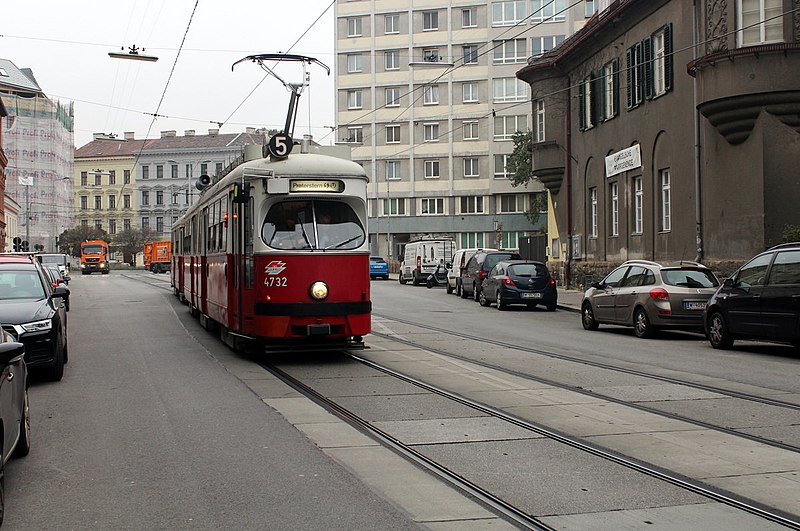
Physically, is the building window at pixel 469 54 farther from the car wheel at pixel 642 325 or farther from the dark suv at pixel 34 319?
the dark suv at pixel 34 319

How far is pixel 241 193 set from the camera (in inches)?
542

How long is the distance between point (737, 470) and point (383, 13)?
70515 millimetres

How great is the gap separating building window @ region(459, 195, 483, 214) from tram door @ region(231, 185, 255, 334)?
196 feet

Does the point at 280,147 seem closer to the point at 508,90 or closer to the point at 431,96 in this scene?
the point at 508,90

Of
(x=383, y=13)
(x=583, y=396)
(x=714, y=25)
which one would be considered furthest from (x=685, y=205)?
(x=383, y=13)

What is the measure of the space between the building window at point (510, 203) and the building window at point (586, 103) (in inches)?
1430

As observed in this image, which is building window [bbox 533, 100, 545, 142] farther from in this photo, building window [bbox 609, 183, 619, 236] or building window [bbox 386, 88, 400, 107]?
building window [bbox 386, 88, 400, 107]

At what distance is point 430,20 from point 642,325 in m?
58.3

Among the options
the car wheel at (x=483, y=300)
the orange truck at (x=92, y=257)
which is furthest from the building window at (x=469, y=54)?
the car wheel at (x=483, y=300)

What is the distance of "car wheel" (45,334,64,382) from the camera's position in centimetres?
1201

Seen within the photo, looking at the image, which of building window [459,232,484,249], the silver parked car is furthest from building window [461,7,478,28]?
the silver parked car

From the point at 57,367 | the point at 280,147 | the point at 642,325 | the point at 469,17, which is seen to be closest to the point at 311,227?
the point at 280,147

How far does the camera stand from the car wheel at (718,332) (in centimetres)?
1623

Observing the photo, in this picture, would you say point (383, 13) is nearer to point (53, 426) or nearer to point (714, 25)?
point (714, 25)
